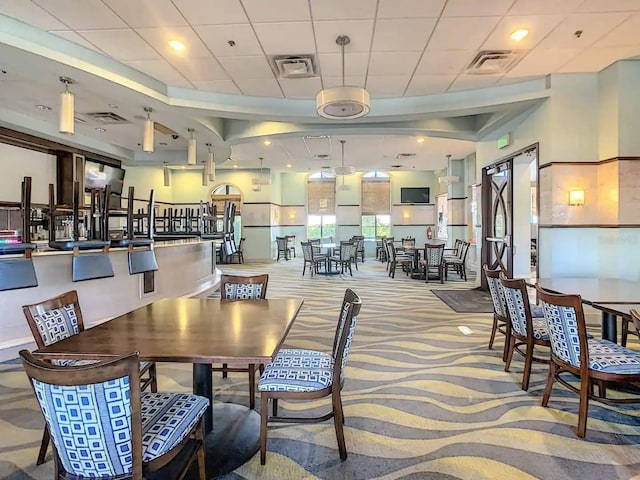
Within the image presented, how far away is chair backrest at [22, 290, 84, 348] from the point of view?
2227 mm

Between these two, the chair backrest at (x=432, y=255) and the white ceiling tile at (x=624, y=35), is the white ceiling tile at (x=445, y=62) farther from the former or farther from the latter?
the chair backrest at (x=432, y=255)

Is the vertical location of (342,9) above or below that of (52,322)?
above

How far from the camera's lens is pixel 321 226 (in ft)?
56.4

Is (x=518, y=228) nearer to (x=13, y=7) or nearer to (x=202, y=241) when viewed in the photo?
(x=202, y=241)

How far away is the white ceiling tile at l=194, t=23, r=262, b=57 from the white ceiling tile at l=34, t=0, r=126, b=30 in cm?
83

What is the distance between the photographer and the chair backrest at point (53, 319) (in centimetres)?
223

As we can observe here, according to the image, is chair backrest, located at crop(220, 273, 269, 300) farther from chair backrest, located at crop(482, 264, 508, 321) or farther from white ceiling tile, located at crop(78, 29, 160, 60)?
white ceiling tile, located at crop(78, 29, 160, 60)

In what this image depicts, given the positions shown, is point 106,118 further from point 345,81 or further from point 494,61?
point 494,61

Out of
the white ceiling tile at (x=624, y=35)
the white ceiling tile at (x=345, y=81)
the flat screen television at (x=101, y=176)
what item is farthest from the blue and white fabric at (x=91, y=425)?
the flat screen television at (x=101, y=176)

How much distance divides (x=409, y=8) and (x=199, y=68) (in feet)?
9.30

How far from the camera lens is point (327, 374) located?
236 centimetres

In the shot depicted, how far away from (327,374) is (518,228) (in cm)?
595

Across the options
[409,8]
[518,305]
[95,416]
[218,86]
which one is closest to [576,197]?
[518,305]

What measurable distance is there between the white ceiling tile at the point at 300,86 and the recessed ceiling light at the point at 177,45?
Answer: 1.45 m
